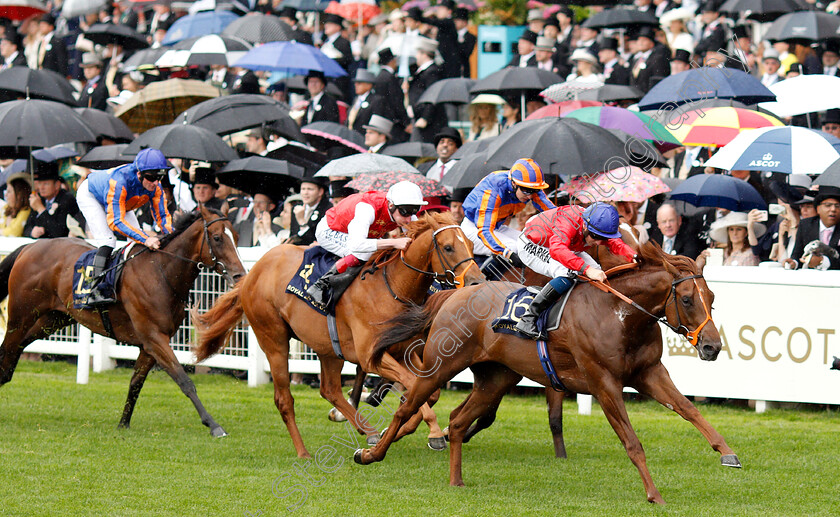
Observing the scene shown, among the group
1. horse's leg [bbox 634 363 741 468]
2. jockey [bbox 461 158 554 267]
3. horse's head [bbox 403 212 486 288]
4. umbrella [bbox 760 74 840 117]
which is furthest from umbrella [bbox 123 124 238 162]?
horse's leg [bbox 634 363 741 468]

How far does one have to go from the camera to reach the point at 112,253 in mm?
8672

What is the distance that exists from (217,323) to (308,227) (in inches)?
79.0

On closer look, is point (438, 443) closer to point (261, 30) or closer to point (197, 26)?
point (261, 30)

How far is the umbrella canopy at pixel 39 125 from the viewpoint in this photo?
1094 cm

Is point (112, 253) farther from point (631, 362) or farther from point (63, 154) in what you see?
point (63, 154)

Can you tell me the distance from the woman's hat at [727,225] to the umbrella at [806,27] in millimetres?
3444

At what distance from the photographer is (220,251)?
8.29 meters

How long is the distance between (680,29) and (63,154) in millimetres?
7644

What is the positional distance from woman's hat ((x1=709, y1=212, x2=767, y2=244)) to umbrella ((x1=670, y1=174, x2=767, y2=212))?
0.44 feet

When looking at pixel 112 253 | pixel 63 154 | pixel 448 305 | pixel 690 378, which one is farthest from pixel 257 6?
pixel 448 305

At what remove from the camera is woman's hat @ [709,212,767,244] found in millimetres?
9312

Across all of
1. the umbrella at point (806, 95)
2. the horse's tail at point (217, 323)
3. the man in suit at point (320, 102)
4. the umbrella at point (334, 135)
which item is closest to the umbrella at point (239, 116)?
the umbrella at point (334, 135)

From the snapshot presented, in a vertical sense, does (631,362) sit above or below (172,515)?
above

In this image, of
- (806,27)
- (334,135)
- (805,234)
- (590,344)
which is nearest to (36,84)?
(334,135)
